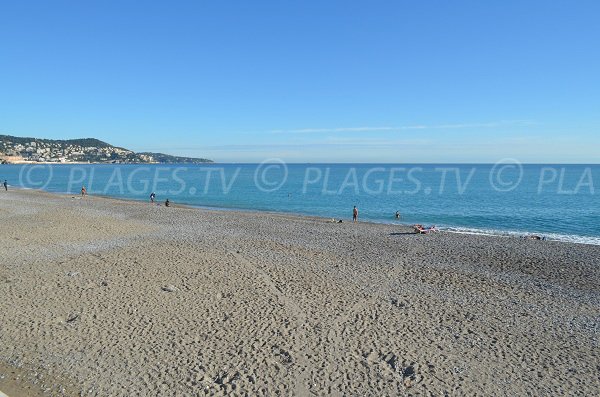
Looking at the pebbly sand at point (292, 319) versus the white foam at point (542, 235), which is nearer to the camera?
the pebbly sand at point (292, 319)

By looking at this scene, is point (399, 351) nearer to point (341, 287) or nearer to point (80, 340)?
point (341, 287)

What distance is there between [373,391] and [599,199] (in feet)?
196

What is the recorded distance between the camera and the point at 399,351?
9.69 meters

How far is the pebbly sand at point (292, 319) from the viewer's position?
848 cm

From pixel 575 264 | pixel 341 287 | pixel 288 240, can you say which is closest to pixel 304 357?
pixel 341 287

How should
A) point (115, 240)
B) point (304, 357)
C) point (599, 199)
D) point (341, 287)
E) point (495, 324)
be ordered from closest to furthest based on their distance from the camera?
point (304, 357), point (495, 324), point (341, 287), point (115, 240), point (599, 199)

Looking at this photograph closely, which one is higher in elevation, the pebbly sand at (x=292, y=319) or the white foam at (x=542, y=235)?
the pebbly sand at (x=292, y=319)

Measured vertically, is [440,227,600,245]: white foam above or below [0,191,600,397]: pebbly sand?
below

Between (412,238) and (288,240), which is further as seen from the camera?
(412,238)

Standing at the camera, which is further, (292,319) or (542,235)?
(542,235)

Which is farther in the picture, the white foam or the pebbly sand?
the white foam

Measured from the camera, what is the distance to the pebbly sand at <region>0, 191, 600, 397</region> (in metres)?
8.48

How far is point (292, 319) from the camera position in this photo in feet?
37.7

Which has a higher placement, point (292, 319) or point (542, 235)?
point (292, 319)
